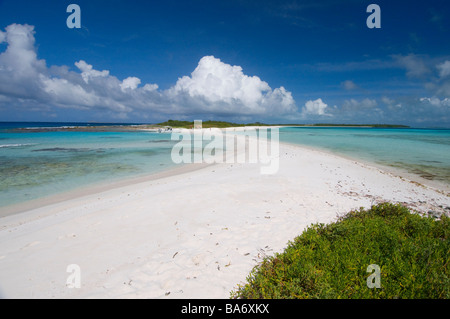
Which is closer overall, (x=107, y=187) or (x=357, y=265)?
(x=357, y=265)

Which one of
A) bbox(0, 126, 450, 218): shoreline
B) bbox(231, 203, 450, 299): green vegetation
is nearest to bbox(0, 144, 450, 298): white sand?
bbox(0, 126, 450, 218): shoreline


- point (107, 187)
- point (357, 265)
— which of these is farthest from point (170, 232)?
point (107, 187)

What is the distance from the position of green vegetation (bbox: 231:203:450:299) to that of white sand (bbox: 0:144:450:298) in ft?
3.18

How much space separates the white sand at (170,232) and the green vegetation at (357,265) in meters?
0.97

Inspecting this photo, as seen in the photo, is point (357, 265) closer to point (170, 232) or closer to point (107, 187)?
point (170, 232)

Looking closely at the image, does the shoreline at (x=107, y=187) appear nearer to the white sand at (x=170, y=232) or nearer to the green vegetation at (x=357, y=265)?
the white sand at (x=170, y=232)

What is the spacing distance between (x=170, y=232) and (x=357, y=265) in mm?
4798

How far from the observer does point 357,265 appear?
3.81m

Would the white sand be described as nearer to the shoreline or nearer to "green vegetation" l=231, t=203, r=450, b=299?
the shoreline

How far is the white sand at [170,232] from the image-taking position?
4289mm
